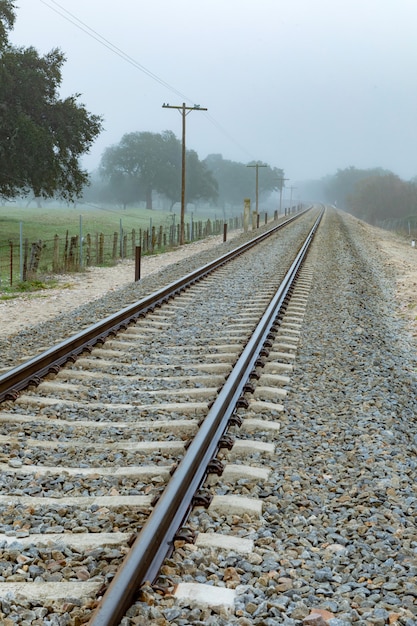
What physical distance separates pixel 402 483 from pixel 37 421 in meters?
2.66

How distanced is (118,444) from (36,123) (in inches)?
1056

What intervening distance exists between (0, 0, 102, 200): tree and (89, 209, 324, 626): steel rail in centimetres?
2409

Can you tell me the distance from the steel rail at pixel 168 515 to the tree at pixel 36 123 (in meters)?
24.1

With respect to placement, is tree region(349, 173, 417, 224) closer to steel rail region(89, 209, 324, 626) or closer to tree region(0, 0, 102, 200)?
tree region(0, 0, 102, 200)

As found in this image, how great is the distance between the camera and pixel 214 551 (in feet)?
10.5

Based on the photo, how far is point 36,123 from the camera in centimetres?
2888

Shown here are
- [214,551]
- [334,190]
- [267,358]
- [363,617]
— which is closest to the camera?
[363,617]

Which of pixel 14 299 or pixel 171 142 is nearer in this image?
pixel 14 299

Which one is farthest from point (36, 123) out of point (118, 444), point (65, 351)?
point (118, 444)

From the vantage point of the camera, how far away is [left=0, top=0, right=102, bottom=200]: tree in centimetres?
2730

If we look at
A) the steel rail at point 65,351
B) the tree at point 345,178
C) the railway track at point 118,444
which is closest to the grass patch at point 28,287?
the steel rail at point 65,351

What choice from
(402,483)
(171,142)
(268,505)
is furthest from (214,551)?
(171,142)

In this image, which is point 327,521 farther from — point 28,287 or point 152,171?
point 152,171

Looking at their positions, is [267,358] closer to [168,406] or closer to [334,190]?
[168,406]
